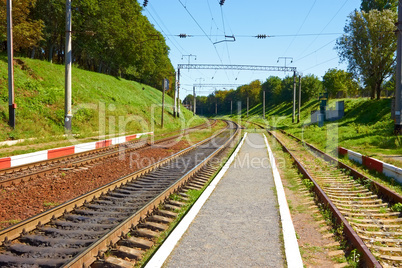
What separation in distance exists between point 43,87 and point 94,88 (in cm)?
968

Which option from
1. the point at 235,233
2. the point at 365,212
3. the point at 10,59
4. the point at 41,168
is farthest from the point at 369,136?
the point at 10,59

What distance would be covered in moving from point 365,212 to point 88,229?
576cm

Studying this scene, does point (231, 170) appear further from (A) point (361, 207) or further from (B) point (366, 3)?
(B) point (366, 3)

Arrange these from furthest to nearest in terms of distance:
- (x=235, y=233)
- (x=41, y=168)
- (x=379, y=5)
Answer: (x=379, y=5) → (x=41, y=168) → (x=235, y=233)

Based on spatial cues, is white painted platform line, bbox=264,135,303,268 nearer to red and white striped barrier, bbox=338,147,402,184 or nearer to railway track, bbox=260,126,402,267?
railway track, bbox=260,126,402,267

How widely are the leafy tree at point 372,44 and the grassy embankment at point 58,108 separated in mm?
24610

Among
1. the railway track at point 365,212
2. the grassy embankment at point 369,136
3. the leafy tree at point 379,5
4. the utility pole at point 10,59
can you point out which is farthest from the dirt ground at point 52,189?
the leafy tree at point 379,5

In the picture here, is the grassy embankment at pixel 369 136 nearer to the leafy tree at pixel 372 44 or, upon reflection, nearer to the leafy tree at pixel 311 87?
the leafy tree at pixel 372 44

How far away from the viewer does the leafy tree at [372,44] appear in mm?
35312

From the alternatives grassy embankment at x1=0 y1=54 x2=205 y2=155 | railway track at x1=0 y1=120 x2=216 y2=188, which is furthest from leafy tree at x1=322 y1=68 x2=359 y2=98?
railway track at x1=0 y1=120 x2=216 y2=188

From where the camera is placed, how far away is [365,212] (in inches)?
284

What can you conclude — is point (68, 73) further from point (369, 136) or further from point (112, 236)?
point (369, 136)

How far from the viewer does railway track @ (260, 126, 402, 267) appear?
487cm

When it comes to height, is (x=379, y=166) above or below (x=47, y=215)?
above
